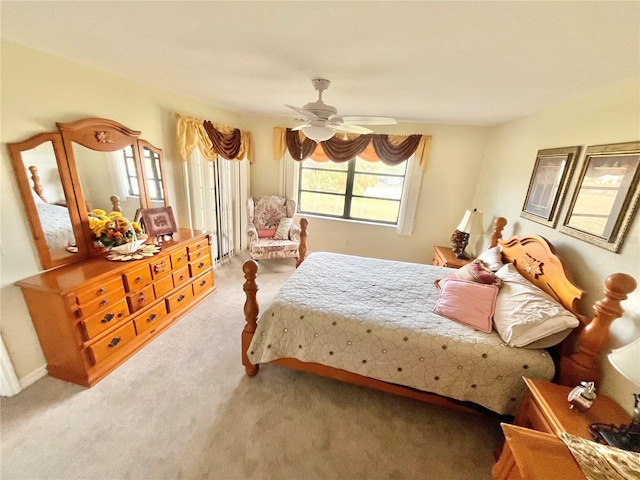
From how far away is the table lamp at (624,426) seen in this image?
0.96m

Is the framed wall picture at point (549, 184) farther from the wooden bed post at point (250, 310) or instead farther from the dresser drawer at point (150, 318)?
the dresser drawer at point (150, 318)

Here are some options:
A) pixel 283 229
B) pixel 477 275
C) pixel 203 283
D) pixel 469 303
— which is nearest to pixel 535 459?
pixel 469 303

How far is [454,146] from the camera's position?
11.7 ft

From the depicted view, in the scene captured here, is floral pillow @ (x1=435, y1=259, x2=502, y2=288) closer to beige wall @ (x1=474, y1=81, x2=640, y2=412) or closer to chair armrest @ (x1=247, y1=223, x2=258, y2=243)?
beige wall @ (x1=474, y1=81, x2=640, y2=412)

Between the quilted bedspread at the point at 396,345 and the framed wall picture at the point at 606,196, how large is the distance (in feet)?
2.72

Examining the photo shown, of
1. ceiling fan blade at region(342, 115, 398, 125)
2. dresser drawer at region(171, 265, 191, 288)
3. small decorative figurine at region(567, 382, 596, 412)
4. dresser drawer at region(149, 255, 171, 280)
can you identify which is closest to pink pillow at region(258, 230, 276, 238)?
dresser drawer at region(171, 265, 191, 288)

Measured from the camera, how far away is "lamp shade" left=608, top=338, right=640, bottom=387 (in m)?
0.95

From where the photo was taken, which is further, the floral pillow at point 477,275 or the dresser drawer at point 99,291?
the floral pillow at point 477,275

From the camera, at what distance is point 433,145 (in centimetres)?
361

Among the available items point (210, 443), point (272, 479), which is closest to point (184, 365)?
point (210, 443)

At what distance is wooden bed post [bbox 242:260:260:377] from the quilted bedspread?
75 millimetres

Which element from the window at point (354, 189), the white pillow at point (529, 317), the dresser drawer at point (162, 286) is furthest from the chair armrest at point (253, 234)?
the white pillow at point (529, 317)

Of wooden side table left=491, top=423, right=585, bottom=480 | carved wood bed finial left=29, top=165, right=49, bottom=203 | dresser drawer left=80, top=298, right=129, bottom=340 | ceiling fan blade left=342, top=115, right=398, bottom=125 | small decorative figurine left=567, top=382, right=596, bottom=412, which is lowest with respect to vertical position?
dresser drawer left=80, top=298, right=129, bottom=340

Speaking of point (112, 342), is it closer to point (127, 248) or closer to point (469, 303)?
point (127, 248)
